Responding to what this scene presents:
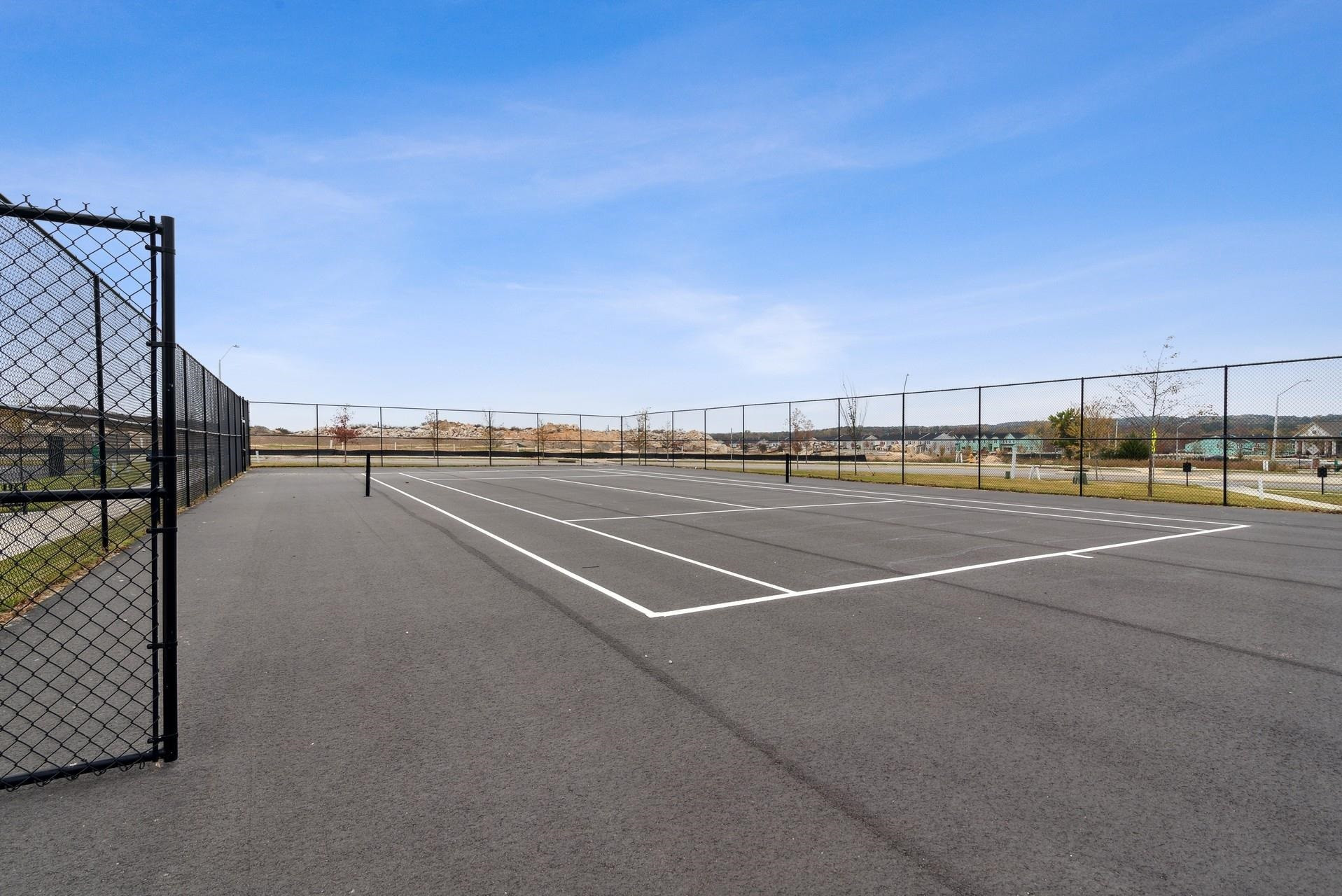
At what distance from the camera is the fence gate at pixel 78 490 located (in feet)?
10.4

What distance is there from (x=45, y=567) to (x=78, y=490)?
5886 millimetres

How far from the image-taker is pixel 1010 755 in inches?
132

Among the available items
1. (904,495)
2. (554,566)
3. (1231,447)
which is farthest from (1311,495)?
(554,566)

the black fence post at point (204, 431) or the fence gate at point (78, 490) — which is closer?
the fence gate at point (78, 490)

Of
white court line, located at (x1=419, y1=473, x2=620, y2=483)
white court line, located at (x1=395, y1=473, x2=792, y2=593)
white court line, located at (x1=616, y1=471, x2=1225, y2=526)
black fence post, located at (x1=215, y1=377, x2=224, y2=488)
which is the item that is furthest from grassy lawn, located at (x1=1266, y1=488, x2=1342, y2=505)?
black fence post, located at (x1=215, y1=377, x2=224, y2=488)

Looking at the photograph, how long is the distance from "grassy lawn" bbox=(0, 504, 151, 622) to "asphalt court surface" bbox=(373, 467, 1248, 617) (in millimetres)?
4777

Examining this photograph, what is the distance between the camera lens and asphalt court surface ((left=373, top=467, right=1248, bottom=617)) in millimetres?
7391

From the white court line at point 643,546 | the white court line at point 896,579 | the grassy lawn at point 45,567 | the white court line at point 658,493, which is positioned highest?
the grassy lawn at point 45,567

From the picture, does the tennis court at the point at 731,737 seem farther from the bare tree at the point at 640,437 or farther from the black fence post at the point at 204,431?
the bare tree at the point at 640,437

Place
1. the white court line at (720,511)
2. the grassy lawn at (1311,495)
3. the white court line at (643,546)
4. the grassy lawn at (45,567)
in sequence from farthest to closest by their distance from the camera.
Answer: the grassy lawn at (1311,495)
the white court line at (720,511)
the white court line at (643,546)
the grassy lawn at (45,567)

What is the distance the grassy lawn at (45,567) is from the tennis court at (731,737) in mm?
1179

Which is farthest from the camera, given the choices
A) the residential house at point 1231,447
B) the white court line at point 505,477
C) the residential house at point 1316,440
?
the white court line at point 505,477

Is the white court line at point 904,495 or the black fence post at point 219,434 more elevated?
the black fence post at point 219,434

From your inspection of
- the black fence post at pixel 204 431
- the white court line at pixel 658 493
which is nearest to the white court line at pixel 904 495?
the white court line at pixel 658 493
